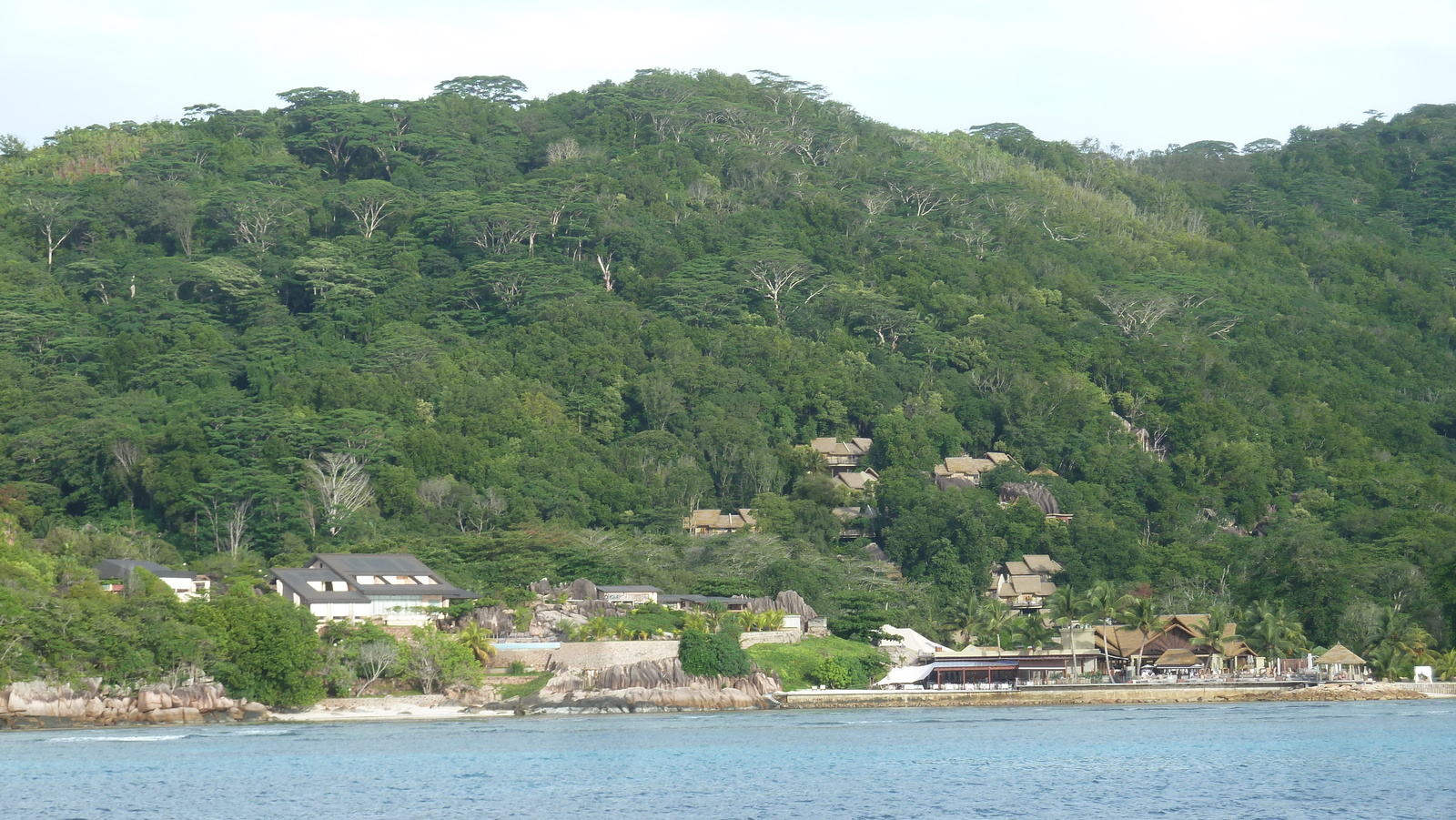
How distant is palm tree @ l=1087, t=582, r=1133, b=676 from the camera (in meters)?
66.3

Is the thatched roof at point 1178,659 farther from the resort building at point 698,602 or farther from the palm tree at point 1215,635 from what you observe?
the resort building at point 698,602

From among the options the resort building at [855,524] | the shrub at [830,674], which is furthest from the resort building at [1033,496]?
the shrub at [830,674]

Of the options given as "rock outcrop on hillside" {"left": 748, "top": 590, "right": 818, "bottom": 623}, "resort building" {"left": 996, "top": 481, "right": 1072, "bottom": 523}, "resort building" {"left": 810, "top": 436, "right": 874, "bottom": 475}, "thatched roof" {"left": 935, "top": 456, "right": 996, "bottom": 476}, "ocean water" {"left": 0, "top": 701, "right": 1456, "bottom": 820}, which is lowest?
"ocean water" {"left": 0, "top": 701, "right": 1456, "bottom": 820}

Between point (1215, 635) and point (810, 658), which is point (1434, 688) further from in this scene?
point (810, 658)

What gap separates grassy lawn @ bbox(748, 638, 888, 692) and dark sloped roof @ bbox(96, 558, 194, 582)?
845 inches

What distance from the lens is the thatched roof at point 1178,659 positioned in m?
66.3

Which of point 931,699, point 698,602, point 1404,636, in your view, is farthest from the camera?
point 698,602

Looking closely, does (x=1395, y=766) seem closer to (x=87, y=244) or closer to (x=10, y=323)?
(x=10, y=323)

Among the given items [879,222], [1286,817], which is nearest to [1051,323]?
[879,222]

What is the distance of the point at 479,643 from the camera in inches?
2328

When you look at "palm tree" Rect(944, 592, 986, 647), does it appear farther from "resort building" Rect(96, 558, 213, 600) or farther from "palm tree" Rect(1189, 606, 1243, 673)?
"resort building" Rect(96, 558, 213, 600)

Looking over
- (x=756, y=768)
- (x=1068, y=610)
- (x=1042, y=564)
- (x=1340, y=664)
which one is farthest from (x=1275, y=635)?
(x=756, y=768)

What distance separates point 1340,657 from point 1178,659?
6.08 metres

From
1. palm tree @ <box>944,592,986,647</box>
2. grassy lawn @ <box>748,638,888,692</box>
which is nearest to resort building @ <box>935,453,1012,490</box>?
palm tree @ <box>944,592,986,647</box>
